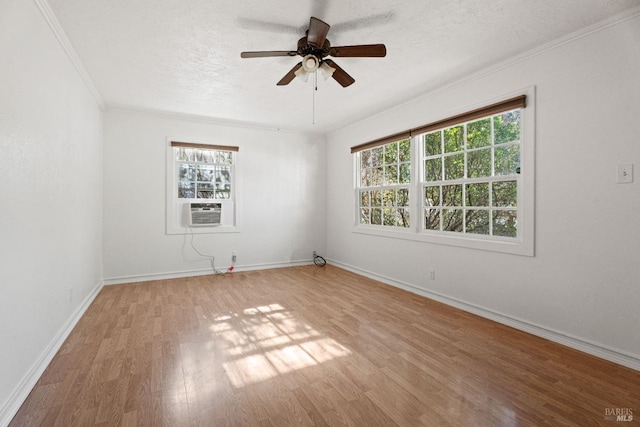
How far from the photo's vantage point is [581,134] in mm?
2430

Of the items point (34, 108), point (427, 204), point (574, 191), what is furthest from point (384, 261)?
point (34, 108)

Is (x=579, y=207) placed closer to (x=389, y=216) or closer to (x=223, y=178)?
(x=389, y=216)

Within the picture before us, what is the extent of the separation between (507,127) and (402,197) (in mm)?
1579

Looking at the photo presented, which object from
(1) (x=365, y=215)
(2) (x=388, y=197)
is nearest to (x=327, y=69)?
(2) (x=388, y=197)

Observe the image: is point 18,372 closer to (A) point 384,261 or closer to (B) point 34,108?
(B) point 34,108

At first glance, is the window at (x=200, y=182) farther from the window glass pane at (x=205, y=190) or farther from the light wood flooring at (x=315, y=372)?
the light wood flooring at (x=315, y=372)

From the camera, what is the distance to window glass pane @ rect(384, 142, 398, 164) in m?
4.39

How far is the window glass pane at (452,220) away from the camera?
351 centimetres

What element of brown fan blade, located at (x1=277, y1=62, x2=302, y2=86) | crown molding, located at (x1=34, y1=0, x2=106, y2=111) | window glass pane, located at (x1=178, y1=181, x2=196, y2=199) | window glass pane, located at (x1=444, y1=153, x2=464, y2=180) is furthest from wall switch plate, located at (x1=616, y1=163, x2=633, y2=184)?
window glass pane, located at (x1=178, y1=181, x2=196, y2=199)

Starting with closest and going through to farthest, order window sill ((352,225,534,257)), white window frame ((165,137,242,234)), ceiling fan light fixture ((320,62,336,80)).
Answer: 1. ceiling fan light fixture ((320,62,336,80))
2. window sill ((352,225,534,257))
3. white window frame ((165,137,242,234))

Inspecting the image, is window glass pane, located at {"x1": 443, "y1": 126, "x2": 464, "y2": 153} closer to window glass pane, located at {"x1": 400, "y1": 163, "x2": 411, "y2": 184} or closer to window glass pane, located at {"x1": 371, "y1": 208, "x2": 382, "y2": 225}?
window glass pane, located at {"x1": 400, "y1": 163, "x2": 411, "y2": 184}

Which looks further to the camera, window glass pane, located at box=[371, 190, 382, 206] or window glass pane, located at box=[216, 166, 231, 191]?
window glass pane, located at box=[216, 166, 231, 191]

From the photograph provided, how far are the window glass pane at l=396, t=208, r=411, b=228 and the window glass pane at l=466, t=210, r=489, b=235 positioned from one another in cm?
86

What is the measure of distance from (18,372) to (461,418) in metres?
2.53
